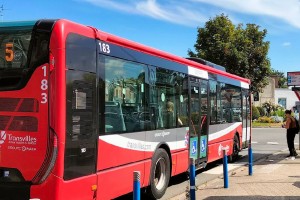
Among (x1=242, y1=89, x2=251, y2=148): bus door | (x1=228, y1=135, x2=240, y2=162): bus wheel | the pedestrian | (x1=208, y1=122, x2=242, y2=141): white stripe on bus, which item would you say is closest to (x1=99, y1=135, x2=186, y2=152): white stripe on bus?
(x1=208, y1=122, x2=242, y2=141): white stripe on bus

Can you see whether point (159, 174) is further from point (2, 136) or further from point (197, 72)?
point (2, 136)

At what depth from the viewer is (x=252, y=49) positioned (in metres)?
38.2

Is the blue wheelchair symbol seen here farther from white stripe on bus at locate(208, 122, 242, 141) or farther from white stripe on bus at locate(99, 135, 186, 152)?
white stripe on bus at locate(99, 135, 186, 152)

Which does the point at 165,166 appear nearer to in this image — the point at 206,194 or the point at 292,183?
the point at 206,194

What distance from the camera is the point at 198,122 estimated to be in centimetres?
1082

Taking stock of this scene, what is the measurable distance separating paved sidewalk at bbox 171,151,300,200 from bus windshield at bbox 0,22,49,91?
432 cm

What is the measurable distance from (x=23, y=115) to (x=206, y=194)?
14.8 ft

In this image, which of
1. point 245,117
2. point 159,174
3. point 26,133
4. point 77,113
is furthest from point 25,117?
point 245,117

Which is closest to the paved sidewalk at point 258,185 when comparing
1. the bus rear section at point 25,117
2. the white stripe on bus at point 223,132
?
the white stripe on bus at point 223,132

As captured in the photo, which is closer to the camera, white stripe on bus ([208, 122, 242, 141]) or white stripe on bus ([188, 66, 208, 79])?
white stripe on bus ([188, 66, 208, 79])

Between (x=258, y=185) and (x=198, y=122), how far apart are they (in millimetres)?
2315

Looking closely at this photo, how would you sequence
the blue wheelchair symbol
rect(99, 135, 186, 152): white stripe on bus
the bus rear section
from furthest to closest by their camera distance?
the blue wheelchair symbol → rect(99, 135, 186, 152): white stripe on bus → the bus rear section

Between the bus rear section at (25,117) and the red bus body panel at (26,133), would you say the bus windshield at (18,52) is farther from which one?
the red bus body panel at (26,133)

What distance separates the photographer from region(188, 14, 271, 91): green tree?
37.2 metres
